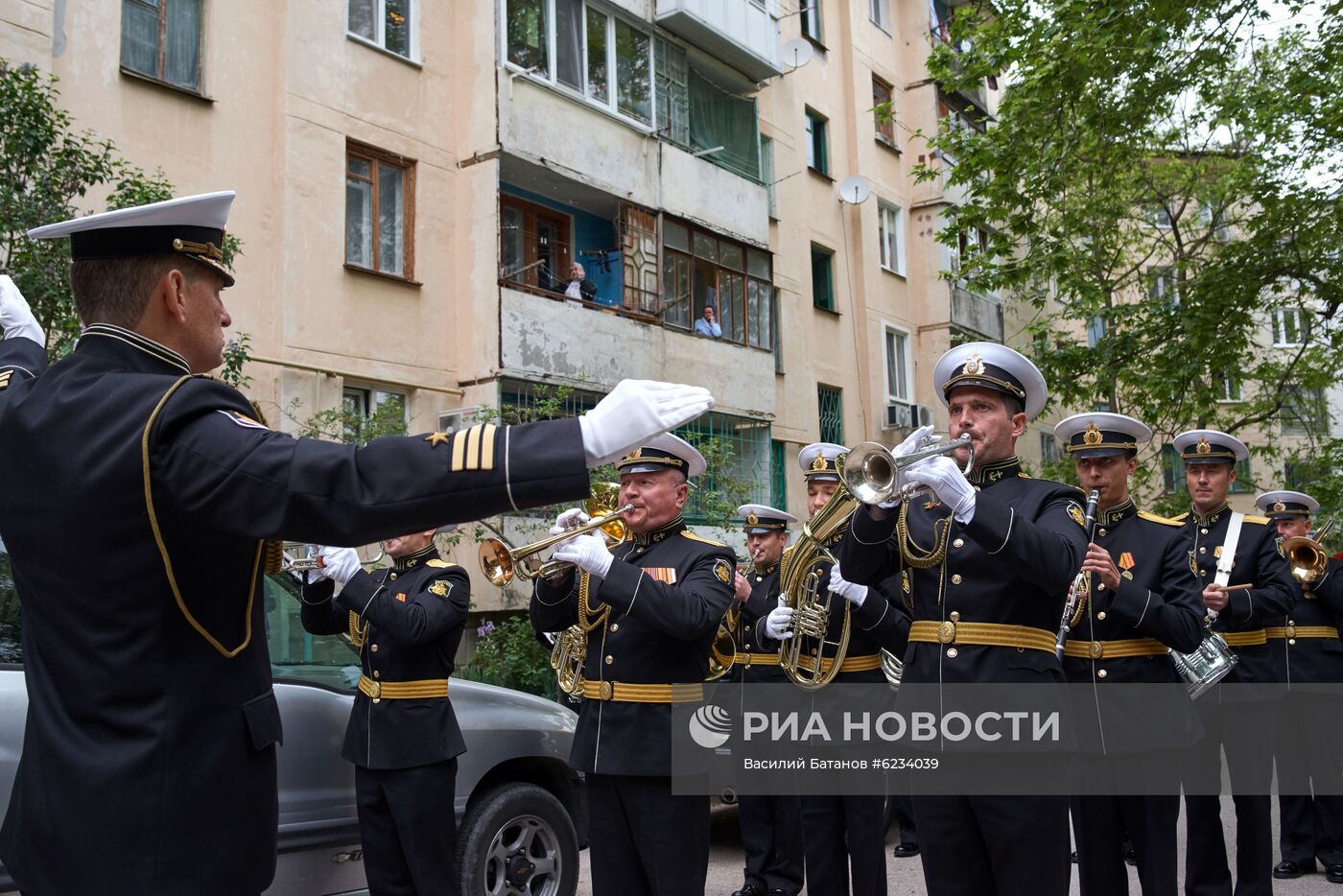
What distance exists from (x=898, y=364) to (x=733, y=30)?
344 inches

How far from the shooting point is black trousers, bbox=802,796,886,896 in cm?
635

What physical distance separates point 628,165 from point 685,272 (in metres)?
1.97

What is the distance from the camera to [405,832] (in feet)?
17.9

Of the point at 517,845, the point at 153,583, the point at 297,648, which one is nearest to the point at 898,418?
the point at 517,845

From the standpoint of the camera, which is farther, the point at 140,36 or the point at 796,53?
the point at 796,53

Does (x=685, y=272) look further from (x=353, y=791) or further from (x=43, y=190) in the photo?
(x=353, y=791)

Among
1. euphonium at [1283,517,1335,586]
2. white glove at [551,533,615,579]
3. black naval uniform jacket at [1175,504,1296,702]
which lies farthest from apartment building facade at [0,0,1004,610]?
euphonium at [1283,517,1335,586]

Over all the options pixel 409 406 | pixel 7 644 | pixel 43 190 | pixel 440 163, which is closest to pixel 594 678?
pixel 7 644

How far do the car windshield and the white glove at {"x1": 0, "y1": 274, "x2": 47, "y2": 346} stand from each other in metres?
2.42

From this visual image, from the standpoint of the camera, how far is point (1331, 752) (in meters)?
8.37

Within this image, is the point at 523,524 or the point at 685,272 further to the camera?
the point at 685,272

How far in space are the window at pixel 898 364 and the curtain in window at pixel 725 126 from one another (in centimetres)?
594

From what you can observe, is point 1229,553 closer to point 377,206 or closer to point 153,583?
point 153,583

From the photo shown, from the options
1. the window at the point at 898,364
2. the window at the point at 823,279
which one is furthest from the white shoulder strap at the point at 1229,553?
the window at the point at 898,364
